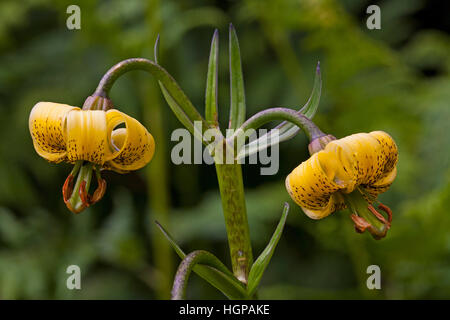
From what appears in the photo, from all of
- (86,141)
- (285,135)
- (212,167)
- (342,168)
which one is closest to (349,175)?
(342,168)

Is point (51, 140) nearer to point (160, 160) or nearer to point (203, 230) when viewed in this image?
point (160, 160)

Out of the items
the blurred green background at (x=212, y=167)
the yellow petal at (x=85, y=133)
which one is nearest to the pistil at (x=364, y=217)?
the yellow petal at (x=85, y=133)

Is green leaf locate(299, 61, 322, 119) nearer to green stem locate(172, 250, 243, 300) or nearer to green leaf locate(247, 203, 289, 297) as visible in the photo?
green leaf locate(247, 203, 289, 297)

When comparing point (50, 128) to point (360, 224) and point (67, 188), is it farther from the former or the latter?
point (360, 224)

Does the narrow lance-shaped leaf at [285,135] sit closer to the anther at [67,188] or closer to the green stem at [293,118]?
the green stem at [293,118]

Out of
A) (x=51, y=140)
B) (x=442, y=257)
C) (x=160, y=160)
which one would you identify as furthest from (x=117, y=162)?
(x=442, y=257)

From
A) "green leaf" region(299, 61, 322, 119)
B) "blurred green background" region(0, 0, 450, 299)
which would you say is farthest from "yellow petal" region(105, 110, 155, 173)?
"blurred green background" region(0, 0, 450, 299)
